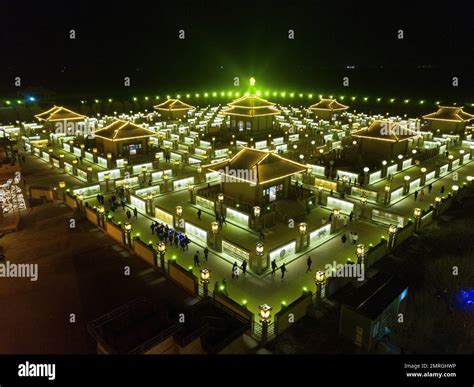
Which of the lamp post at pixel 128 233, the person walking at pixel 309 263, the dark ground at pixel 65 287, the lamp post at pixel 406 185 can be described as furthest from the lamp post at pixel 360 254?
the lamp post at pixel 406 185

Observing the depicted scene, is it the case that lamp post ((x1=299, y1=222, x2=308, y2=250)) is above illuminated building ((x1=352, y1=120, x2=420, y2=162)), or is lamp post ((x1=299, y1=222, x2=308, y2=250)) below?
below

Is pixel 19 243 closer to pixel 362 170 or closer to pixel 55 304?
pixel 55 304

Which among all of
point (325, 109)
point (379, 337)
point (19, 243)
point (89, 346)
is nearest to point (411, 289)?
point (379, 337)

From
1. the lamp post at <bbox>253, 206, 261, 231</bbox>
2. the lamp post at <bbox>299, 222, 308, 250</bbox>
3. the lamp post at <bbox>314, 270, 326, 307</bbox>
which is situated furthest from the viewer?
the lamp post at <bbox>253, 206, 261, 231</bbox>

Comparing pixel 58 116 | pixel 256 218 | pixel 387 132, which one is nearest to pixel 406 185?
pixel 387 132

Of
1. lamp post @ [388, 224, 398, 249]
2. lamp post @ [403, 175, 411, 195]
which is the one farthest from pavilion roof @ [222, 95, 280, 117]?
lamp post @ [388, 224, 398, 249]

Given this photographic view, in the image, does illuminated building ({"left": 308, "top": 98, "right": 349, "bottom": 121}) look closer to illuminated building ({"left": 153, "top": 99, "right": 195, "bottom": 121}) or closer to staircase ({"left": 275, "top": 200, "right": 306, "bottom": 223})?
illuminated building ({"left": 153, "top": 99, "right": 195, "bottom": 121})

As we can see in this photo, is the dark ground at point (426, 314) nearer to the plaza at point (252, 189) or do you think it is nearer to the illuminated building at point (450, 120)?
the plaza at point (252, 189)

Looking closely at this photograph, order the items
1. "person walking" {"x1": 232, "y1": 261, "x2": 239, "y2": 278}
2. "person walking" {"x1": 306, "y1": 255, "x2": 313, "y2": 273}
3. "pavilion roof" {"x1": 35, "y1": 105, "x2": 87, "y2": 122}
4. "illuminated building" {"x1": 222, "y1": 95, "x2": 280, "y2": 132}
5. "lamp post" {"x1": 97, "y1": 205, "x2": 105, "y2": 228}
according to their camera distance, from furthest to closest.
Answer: "pavilion roof" {"x1": 35, "y1": 105, "x2": 87, "y2": 122}, "illuminated building" {"x1": 222, "y1": 95, "x2": 280, "y2": 132}, "lamp post" {"x1": 97, "y1": 205, "x2": 105, "y2": 228}, "person walking" {"x1": 306, "y1": 255, "x2": 313, "y2": 273}, "person walking" {"x1": 232, "y1": 261, "x2": 239, "y2": 278}
